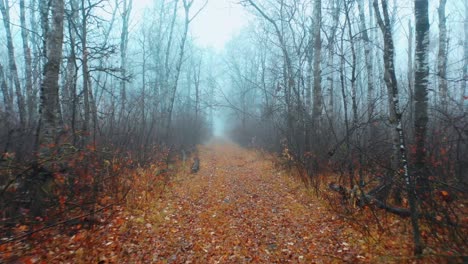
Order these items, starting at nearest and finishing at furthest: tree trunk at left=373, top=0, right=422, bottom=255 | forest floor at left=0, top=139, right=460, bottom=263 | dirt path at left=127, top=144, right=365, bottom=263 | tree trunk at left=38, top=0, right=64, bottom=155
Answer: tree trunk at left=373, top=0, right=422, bottom=255 → forest floor at left=0, top=139, right=460, bottom=263 → dirt path at left=127, top=144, right=365, bottom=263 → tree trunk at left=38, top=0, right=64, bottom=155

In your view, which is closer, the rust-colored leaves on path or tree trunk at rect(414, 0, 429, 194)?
the rust-colored leaves on path

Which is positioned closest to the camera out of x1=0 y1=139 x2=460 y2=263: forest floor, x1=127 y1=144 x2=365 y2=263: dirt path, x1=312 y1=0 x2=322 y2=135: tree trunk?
x1=0 y1=139 x2=460 y2=263: forest floor

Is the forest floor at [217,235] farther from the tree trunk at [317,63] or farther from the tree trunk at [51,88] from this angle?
the tree trunk at [317,63]

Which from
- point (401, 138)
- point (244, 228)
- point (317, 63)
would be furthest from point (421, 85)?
point (317, 63)

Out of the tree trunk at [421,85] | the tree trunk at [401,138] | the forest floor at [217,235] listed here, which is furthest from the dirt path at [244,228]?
the tree trunk at [421,85]

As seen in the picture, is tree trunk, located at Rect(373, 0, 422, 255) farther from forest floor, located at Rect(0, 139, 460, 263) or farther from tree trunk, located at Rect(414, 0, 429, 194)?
tree trunk, located at Rect(414, 0, 429, 194)

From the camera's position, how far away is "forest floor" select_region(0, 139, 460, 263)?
3.77 m

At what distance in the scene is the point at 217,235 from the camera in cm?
463

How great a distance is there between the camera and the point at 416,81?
437 centimetres

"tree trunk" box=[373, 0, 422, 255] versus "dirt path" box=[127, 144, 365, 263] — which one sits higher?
"tree trunk" box=[373, 0, 422, 255]

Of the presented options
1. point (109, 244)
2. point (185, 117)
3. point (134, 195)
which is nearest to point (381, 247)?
point (109, 244)

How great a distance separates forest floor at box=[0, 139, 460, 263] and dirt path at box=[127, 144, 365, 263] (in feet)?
0.05

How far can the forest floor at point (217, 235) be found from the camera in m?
3.77

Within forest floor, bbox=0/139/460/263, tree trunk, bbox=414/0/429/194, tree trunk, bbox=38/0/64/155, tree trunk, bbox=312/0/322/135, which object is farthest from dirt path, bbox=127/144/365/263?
tree trunk, bbox=38/0/64/155
